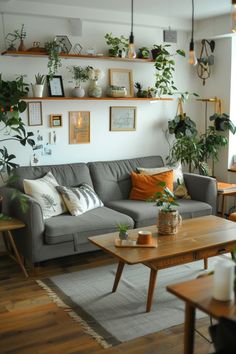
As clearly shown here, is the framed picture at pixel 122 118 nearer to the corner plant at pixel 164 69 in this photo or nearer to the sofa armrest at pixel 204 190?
the corner plant at pixel 164 69

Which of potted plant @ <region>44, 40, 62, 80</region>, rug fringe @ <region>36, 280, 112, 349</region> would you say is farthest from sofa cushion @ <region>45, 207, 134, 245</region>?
potted plant @ <region>44, 40, 62, 80</region>

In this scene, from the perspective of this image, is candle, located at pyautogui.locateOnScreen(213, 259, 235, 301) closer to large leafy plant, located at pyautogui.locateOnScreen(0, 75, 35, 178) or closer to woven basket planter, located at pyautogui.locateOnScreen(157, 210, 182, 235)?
woven basket planter, located at pyautogui.locateOnScreen(157, 210, 182, 235)

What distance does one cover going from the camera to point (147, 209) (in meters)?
4.46

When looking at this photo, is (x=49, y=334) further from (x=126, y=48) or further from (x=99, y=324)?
(x=126, y=48)

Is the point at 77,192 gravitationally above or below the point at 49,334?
above

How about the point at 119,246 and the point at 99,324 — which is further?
the point at 119,246

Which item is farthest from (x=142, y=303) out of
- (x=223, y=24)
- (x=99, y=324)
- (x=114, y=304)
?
(x=223, y=24)

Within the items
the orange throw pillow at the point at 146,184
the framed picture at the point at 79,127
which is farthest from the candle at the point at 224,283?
the framed picture at the point at 79,127

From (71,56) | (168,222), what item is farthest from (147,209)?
(71,56)

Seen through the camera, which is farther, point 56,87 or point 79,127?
point 79,127

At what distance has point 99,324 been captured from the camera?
3096mm

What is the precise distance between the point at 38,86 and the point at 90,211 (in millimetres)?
1354

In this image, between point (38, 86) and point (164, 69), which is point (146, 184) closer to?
point (164, 69)

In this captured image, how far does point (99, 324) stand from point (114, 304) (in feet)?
1.03
